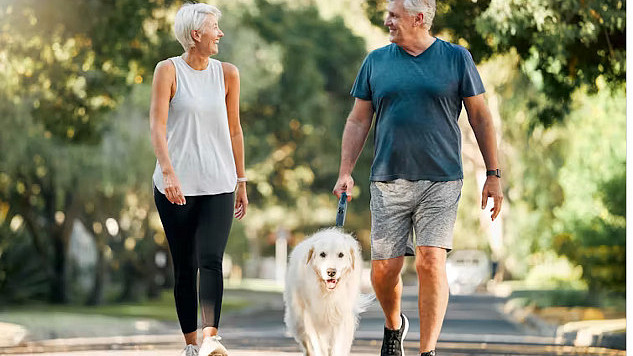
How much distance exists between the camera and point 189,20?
7043mm

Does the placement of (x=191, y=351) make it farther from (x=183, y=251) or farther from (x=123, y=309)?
(x=123, y=309)

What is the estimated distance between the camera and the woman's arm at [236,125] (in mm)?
7305

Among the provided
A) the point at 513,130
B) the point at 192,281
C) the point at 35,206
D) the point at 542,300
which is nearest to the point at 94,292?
the point at 35,206

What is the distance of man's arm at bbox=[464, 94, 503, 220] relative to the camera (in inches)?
275

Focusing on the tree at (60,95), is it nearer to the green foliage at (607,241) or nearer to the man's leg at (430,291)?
the green foliage at (607,241)

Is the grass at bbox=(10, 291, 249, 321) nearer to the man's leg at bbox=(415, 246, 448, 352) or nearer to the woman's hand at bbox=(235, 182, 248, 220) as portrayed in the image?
the woman's hand at bbox=(235, 182, 248, 220)

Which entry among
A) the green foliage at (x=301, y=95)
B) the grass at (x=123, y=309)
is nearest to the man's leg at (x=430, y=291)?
the grass at (x=123, y=309)

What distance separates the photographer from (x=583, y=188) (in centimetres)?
2464

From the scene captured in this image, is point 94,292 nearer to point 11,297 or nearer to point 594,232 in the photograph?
point 11,297

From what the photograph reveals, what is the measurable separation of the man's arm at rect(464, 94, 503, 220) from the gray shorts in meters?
0.18

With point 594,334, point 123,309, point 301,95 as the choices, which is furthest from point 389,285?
point 301,95

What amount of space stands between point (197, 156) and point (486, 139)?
1.61 meters

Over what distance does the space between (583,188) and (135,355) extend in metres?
15.1

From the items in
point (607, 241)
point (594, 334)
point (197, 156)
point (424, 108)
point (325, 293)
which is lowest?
point (594, 334)
